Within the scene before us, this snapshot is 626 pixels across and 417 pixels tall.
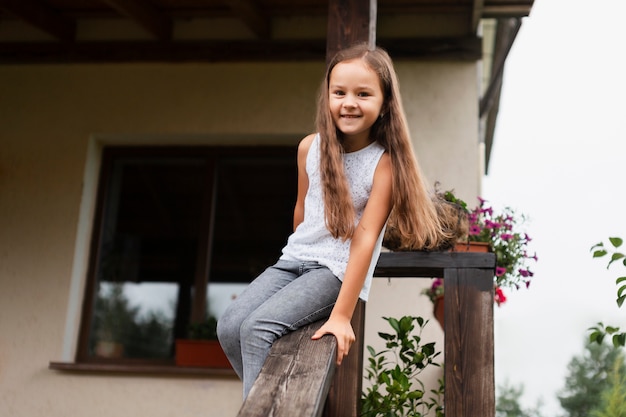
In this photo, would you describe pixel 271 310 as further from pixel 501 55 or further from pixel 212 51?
pixel 501 55

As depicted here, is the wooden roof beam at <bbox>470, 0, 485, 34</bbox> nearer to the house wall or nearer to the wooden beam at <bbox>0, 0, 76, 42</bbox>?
the house wall

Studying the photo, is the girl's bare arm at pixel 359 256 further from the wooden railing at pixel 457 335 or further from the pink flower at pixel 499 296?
the pink flower at pixel 499 296

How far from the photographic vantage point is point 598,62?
13.6 metres

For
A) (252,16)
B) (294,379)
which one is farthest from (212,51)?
(294,379)

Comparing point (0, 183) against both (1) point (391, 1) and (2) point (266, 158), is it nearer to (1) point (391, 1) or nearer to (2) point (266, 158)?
(2) point (266, 158)

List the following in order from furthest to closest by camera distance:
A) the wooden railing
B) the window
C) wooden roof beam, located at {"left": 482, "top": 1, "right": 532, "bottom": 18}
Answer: the window < wooden roof beam, located at {"left": 482, "top": 1, "right": 532, "bottom": 18} < the wooden railing

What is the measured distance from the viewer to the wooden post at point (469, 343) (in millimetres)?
2254

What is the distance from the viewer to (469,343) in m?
2.32

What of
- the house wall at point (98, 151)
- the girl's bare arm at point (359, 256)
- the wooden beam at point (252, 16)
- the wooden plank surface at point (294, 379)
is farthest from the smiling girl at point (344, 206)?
the wooden beam at point (252, 16)

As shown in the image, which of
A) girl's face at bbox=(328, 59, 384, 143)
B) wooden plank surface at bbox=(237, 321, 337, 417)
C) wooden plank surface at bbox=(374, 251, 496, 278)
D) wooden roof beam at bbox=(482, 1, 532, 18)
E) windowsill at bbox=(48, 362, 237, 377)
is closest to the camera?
wooden plank surface at bbox=(237, 321, 337, 417)

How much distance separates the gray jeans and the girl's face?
1.28 ft

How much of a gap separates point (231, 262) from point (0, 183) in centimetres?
294

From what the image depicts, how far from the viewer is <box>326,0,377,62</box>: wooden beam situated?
2.98 metres

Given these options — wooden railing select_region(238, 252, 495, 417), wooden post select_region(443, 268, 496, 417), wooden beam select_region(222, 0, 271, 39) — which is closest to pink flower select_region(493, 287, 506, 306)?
wooden railing select_region(238, 252, 495, 417)
